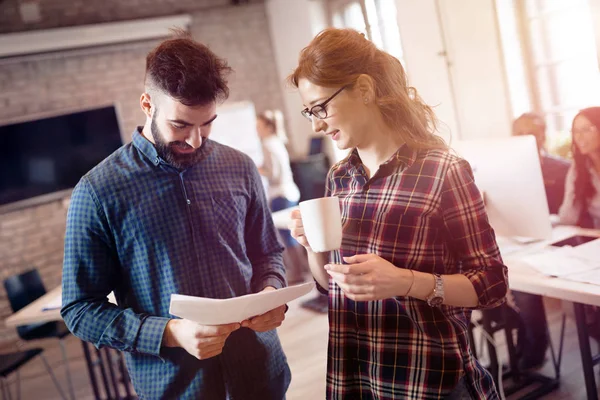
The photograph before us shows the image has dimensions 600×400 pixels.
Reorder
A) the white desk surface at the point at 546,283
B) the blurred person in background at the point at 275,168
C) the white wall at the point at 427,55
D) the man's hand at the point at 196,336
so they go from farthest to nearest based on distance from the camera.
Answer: the blurred person in background at the point at 275,168 → the white wall at the point at 427,55 → the white desk surface at the point at 546,283 → the man's hand at the point at 196,336

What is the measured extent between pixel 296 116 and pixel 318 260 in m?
5.46

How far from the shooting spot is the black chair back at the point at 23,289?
12.2ft

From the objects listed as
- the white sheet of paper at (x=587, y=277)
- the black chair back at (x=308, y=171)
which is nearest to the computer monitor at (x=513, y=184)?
the white sheet of paper at (x=587, y=277)

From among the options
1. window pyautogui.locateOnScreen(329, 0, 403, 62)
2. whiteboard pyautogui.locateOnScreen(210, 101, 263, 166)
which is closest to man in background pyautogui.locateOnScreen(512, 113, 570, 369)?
window pyautogui.locateOnScreen(329, 0, 403, 62)

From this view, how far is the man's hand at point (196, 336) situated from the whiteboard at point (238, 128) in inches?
186

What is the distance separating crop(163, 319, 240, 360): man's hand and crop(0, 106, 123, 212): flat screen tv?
4.78m

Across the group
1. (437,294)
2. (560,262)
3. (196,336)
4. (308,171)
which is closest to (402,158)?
(437,294)

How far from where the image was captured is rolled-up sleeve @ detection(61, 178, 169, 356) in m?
1.27

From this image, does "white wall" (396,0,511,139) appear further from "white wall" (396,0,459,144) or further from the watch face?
the watch face

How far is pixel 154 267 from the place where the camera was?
4.38 feet

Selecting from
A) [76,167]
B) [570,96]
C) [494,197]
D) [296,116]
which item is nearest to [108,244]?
[494,197]

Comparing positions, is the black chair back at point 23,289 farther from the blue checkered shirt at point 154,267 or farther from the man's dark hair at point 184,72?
the man's dark hair at point 184,72

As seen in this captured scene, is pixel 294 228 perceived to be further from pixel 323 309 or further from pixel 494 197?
pixel 323 309

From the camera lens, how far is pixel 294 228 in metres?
1.23
